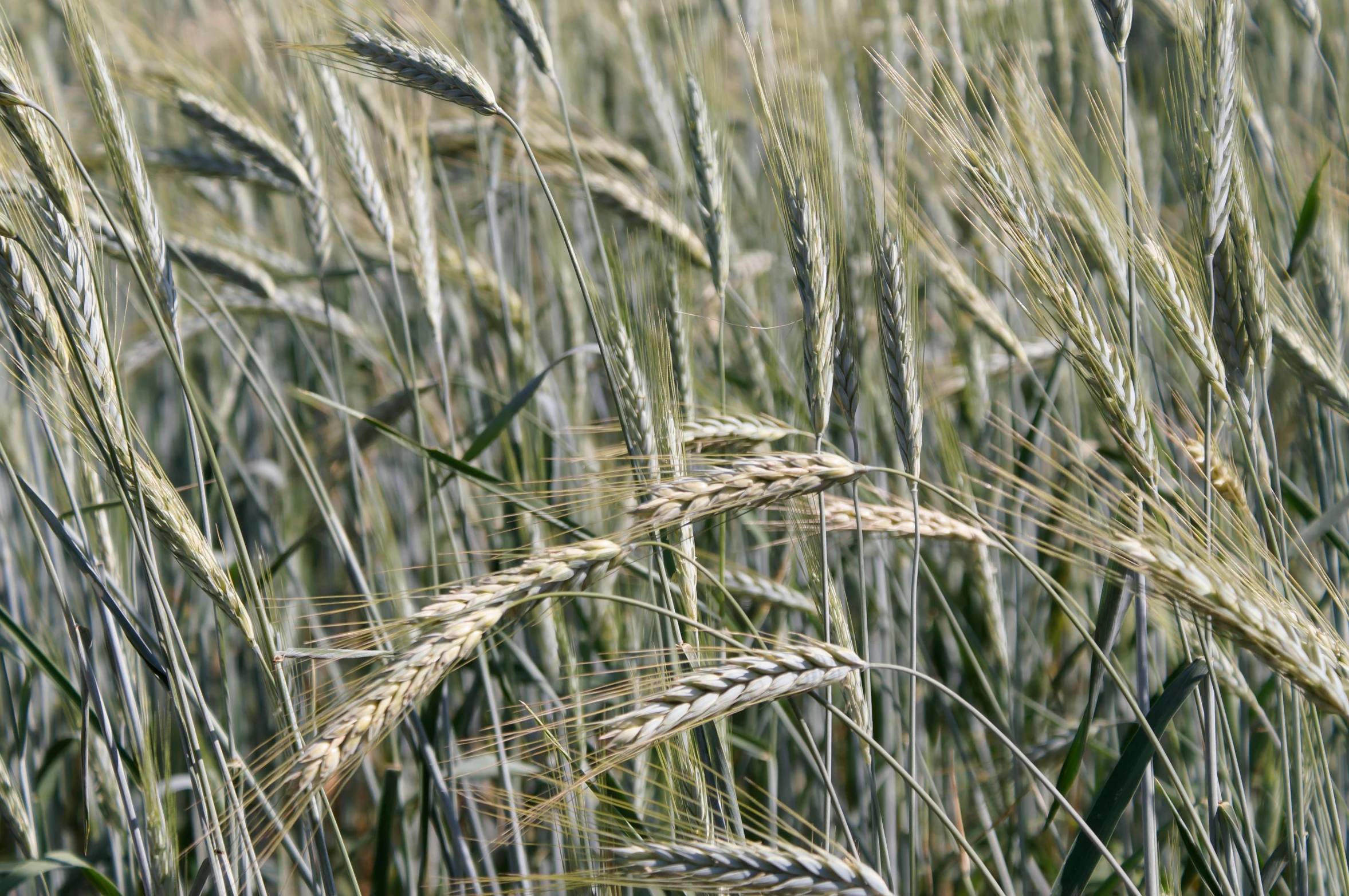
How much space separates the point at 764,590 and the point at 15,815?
1111 mm

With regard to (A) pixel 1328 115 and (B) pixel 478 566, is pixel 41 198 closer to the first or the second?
(B) pixel 478 566

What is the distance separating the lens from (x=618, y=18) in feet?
9.62

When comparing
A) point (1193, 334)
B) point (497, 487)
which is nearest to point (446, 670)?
point (497, 487)

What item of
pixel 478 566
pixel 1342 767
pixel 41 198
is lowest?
pixel 1342 767

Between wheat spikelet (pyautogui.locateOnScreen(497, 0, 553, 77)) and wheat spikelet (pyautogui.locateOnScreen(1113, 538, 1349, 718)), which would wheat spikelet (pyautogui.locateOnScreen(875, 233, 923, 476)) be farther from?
wheat spikelet (pyautogui.locateOnScreen(497, 0, 553, 77))

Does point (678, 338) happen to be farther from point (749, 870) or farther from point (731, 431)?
point (749, 870)

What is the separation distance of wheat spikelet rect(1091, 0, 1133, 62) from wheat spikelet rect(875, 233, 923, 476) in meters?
0.37

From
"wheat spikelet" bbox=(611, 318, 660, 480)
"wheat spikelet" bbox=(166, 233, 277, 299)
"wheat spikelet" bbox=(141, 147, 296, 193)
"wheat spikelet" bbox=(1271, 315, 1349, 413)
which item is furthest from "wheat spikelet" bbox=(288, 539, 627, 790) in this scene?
"wheat spikelet" bbox=(141, 147, 296, 193)

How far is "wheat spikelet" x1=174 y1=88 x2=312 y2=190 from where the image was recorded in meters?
1.61

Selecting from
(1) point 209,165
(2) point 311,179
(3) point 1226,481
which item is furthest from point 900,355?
(1) point 209,165

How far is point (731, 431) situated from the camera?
47.9 inches

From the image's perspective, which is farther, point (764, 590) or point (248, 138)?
point (248, 138)

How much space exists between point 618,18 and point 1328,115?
226cm

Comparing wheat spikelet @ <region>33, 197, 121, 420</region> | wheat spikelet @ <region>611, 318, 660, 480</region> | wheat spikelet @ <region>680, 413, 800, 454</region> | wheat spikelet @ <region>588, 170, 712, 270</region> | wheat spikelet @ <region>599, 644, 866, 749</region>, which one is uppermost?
wheat spikelet @ <region>588, 170, 712, 270</region>
